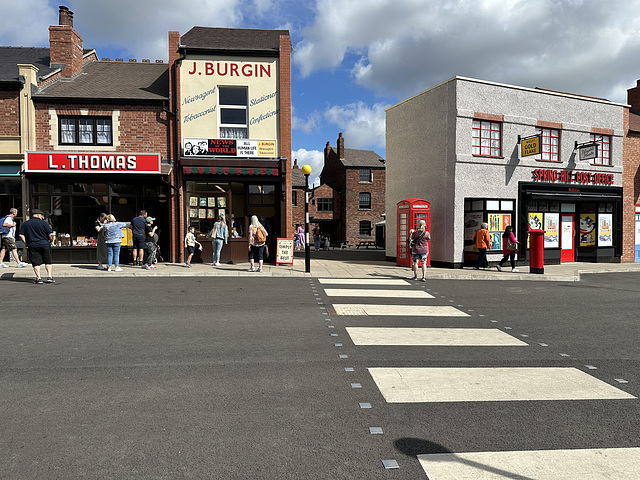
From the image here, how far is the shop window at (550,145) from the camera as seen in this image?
61.1ft

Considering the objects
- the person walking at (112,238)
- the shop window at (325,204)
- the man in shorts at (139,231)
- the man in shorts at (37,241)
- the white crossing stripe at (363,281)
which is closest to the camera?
the man in shorts at (37,241)

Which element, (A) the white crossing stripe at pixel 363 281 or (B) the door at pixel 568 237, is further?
(B) the door at pixel 568 237

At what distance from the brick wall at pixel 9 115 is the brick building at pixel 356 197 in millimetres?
31971

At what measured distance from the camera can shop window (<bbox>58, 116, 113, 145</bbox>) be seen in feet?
52.2

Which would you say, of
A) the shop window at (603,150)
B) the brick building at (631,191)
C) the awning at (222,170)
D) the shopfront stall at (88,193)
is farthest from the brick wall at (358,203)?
the shopfront stall at (88,193)

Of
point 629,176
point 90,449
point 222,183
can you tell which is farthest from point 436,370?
point 629,176

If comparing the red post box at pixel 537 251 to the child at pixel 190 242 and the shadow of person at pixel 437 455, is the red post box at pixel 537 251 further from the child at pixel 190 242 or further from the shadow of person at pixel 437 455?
the shadow of person at pixel 437 455

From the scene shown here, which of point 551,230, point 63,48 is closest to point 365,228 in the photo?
point 551,230

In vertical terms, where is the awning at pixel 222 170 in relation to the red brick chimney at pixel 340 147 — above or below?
below

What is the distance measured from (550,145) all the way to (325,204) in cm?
3035

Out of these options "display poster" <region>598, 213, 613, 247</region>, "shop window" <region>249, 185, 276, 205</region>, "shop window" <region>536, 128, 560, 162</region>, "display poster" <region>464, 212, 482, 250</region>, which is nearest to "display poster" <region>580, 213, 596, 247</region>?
"display poster" <region>598, 213, 613, 247</region>

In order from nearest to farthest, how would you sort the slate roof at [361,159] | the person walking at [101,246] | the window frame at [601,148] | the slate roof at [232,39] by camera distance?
the person walking at [101,246], the slate roof at [232,39], the window frame at [601,148], the slate roof at [361,159]

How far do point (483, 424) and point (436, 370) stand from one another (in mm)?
1286

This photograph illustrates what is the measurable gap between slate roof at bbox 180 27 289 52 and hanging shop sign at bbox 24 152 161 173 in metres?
4.44
